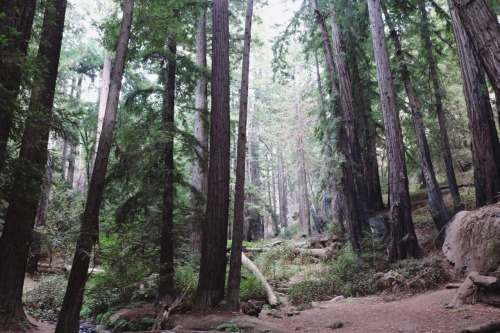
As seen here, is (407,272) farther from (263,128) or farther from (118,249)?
(263,128)

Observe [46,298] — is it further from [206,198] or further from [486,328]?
[486,328]

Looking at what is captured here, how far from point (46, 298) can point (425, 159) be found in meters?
14.4

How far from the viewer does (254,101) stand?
32312 mm

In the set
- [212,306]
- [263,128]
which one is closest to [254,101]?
[263,128]

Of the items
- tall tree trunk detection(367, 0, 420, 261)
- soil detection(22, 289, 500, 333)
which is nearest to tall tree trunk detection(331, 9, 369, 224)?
tall tree trunk detection(367, 0, 420, 261)

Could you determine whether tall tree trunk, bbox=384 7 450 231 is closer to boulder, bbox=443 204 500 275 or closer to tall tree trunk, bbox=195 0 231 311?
boulder, bbox=443 204 500 275

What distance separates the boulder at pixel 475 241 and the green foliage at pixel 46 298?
38.0 ft

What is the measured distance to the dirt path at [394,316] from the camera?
5719mm

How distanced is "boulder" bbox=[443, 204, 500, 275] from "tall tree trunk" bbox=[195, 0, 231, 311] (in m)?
5.68

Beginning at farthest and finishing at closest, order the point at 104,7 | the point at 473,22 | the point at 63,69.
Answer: the point at 63,69, the point at 104,7, the point at 473,22

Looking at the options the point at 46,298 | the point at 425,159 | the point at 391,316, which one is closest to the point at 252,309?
the point at 391,316

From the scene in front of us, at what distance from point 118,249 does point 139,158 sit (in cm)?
207

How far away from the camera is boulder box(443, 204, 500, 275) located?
24.0 feet

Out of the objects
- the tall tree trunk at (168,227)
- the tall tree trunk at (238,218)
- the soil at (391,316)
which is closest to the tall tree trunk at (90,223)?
the tall tree trunk at (168,227)
